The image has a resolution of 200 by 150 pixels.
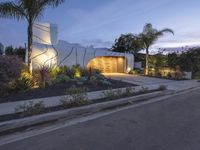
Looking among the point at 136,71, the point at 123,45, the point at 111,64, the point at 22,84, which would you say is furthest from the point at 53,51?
the point at 123,45

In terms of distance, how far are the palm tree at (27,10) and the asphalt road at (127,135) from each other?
735 cm

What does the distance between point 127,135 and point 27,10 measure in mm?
9769

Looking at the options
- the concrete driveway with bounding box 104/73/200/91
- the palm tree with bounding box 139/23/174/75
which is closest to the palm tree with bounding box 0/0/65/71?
the concrete driveway with bounding box 104/73/200/91

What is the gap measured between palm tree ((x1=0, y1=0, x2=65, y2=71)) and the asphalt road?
289 inches

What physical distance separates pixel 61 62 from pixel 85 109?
13.3 meters

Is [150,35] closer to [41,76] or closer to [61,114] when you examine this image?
[41,76]

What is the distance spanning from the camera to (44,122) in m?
7.42

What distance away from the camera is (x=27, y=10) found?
13.7 meters

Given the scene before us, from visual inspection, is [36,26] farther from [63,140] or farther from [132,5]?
[63,140]

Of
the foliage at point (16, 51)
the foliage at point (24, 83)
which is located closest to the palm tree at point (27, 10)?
the foliage at point (24, 83)

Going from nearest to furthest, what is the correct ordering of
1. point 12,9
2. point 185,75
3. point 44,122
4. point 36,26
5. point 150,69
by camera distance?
point 44,122 → point 12,9 → point 36,26 → point 185,75 → point 150,69

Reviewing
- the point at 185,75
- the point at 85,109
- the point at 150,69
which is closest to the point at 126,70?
the point at 150,69

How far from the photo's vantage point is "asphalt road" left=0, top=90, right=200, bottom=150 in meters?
5.41

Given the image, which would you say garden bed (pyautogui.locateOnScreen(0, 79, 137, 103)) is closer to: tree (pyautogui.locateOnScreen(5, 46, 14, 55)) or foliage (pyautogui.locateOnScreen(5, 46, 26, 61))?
foliage (pyautogui.locateOnScreen(5, 46, 26, 61))
